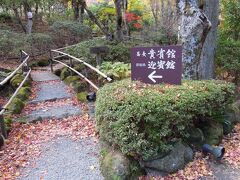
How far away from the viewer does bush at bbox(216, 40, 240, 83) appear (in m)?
8.54

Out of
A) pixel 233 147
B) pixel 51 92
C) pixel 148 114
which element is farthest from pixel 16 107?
pixel 233 147

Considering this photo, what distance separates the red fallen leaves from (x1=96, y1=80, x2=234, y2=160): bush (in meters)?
1.20

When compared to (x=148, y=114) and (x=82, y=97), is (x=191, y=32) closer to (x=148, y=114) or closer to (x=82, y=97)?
(x=148, y=114)

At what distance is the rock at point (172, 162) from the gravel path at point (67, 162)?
0.77 metres

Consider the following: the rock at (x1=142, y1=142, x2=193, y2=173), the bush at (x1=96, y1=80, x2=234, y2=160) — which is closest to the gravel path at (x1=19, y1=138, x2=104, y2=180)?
the bush at (x1=96, y1=80, x2=234, y2=160)

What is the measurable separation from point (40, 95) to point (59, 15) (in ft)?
50.6

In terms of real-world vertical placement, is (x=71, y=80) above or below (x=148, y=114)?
below

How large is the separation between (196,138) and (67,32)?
13929 mm

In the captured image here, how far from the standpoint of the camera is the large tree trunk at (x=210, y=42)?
7.68m

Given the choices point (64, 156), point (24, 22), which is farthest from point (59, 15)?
point (64, 156)

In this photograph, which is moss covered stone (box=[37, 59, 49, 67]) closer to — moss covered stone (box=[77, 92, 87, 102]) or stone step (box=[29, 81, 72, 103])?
stone step (box=[29, 81, 72, 103])

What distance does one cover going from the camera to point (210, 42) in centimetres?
780

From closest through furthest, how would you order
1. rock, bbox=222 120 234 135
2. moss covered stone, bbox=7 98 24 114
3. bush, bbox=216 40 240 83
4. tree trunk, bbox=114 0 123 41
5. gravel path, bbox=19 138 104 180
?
gravel path, bbox=19 138 104 180 < rock, bbox=222 120 234 135 < moss covered stone, bbox=7 98 24 114 < bush, bbox=216 40 240 83 < tree trunk, bbox=114 0 123 41

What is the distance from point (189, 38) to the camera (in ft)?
18.1
